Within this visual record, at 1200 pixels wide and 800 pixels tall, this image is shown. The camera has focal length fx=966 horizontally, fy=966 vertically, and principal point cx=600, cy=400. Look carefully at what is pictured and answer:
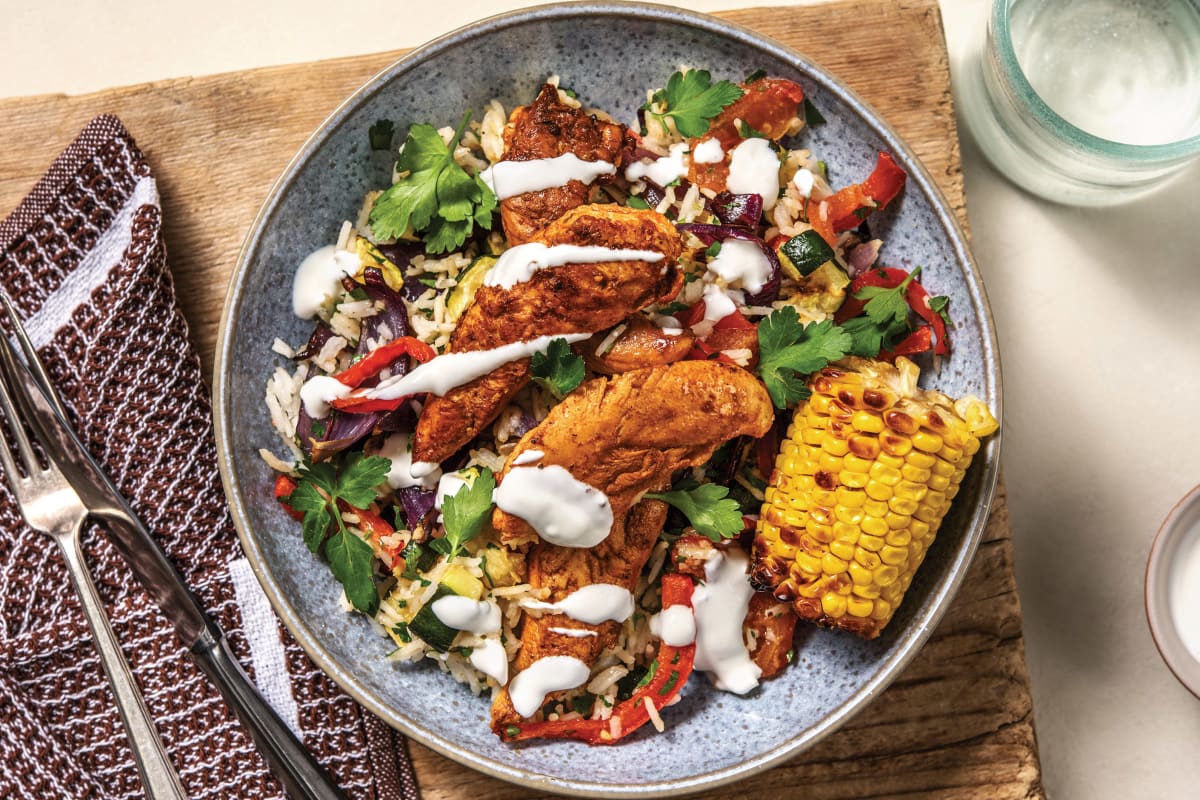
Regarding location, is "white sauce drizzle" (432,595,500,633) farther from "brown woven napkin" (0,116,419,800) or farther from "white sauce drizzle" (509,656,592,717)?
"brown woven napkin" (0,116,419,800)

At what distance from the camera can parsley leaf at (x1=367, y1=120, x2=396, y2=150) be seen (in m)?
3.04

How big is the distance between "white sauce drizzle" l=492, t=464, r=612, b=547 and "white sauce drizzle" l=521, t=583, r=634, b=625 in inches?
6.4

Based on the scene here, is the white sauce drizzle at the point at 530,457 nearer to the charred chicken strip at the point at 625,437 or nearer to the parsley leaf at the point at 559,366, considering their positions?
the charred chicken strip at the point at 625,437

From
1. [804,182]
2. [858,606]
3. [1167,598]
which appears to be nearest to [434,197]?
[804,182]

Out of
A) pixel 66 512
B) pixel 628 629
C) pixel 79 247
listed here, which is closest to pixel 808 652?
pixel 628 629

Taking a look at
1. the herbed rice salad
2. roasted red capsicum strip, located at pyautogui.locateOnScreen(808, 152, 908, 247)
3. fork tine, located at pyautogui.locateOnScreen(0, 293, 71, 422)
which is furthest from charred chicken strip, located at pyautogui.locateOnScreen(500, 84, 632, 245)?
fork tine, located at pyautogui.locateOnScreen(0, 293, 71, 422)

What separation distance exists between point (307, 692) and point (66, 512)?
3.28 feet

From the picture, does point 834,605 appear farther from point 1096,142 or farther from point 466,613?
point 1096,142

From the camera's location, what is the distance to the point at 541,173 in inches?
112

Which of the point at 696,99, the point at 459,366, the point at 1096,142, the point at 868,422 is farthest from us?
the point at 1096,142

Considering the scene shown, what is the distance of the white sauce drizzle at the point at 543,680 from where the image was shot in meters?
2.78

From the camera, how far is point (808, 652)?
9.95ft

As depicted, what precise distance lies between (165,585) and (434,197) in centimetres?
158

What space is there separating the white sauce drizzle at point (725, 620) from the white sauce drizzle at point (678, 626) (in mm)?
31
